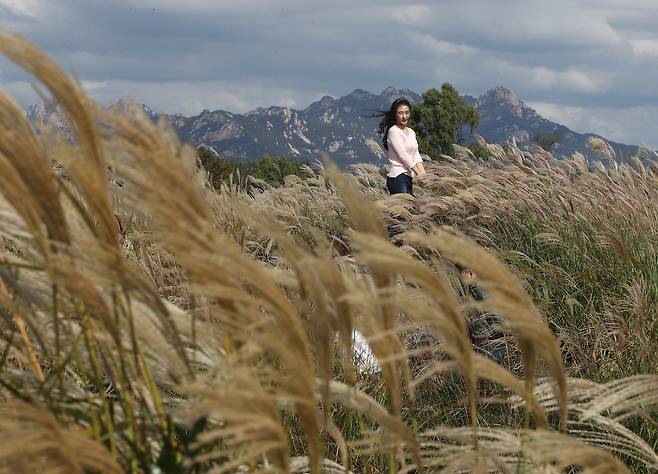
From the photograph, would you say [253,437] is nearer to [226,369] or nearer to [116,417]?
[226,369]

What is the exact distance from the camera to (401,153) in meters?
9.73

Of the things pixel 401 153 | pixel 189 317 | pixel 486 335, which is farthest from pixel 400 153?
pixel 189 317

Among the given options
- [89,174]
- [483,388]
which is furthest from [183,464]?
[483,388]

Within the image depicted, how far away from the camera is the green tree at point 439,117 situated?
67.2 m

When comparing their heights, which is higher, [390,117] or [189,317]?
[390,117]

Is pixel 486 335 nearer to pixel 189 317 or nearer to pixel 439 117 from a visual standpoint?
pixel 189 317

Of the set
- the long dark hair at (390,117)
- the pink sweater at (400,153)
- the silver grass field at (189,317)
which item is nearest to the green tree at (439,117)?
the long dark hair at (390,117)

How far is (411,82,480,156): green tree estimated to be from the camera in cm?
6725

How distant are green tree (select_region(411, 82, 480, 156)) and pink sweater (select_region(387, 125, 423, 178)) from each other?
57069 millimetres

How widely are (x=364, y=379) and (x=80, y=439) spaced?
2.55 m

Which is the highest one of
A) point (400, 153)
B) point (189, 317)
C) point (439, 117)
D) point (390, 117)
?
point (390, 117)

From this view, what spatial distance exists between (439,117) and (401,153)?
193 feet

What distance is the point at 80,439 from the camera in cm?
122

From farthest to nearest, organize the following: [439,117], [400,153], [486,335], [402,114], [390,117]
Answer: [439,117]
[390,117]
[402,114]
[400,153]
[486,335]
